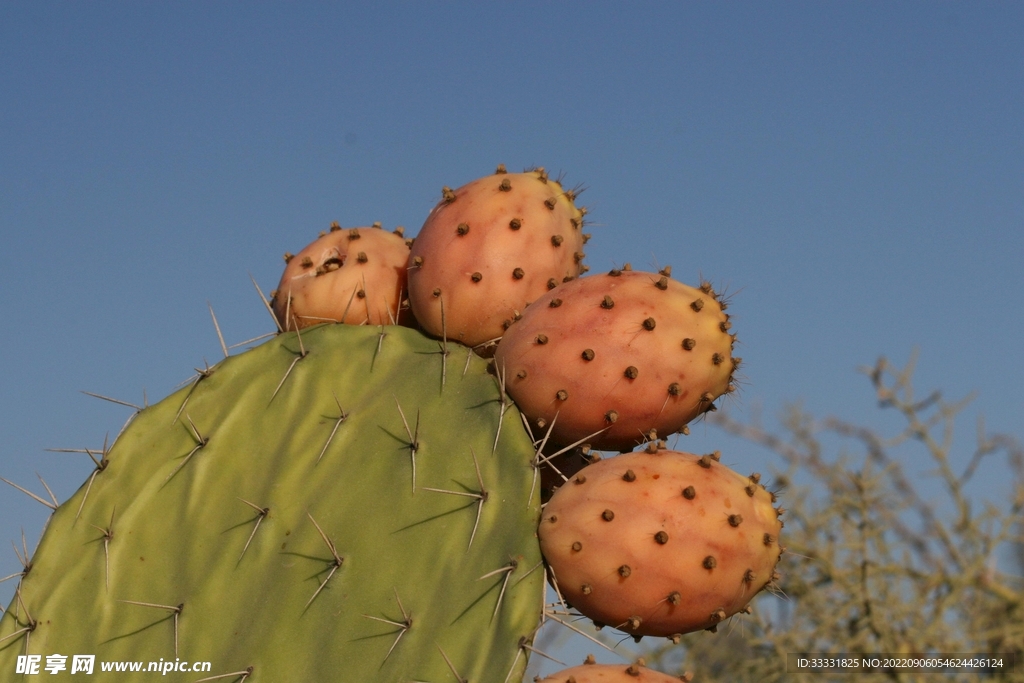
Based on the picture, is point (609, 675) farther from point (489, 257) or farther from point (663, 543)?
point (489, 257)

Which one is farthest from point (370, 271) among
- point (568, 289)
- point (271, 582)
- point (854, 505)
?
point (854, 505)

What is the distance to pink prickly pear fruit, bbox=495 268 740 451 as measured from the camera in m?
1.78

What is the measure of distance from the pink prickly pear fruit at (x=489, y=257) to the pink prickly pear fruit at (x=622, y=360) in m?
0.15

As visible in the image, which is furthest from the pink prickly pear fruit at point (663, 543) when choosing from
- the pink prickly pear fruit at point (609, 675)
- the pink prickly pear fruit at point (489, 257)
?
the pink prickly pear fruit at point (489, 257)

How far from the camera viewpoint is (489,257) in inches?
79.3

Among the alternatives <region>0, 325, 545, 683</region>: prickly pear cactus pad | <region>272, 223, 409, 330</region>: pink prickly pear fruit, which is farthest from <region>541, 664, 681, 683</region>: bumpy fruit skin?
<region>272, 223, 409, 330</region>: pink prickly pear fruit

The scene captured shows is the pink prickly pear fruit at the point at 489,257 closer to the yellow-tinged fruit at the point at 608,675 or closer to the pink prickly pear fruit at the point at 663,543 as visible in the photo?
the pink prickly pear fruit at the point at 663,543

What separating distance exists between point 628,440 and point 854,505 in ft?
9.91

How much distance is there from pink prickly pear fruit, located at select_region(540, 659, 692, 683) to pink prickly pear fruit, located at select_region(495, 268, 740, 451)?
364 millimetres

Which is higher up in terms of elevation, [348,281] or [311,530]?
[348,281]

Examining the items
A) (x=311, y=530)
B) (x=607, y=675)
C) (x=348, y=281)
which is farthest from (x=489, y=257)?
(x=607, y=675)

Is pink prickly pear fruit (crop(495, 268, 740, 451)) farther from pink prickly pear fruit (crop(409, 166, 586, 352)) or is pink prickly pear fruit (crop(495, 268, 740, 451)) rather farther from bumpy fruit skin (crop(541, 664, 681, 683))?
bumpy fruit skin (crop(541, 664, 681, 683))

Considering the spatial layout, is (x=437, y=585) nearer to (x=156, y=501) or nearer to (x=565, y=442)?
(x=565, y=442)

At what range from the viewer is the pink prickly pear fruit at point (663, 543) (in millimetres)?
1611
